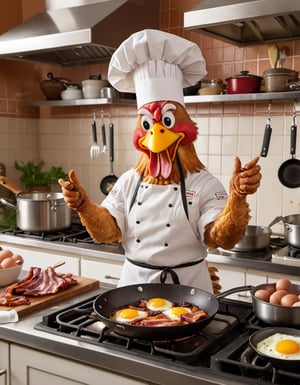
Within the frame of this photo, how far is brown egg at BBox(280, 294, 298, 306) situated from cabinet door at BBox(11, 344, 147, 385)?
0.37 metres

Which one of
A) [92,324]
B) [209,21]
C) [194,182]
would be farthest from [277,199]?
[92,324]

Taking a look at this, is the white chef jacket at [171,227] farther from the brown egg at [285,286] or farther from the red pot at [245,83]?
the red pot at [245,83]

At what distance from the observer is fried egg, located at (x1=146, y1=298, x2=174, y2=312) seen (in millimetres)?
1212

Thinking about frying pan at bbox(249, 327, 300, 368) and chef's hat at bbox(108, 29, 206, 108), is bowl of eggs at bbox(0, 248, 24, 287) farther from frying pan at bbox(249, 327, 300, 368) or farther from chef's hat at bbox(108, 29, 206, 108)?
frying pan at bbox(249, 327, 300, 368)

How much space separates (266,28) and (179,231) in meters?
1.26

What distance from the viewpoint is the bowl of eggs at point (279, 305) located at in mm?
1154

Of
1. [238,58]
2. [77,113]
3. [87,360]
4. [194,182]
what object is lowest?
[87,360]

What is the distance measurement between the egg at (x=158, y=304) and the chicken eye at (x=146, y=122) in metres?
0.53

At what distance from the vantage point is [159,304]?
1224 millimetres

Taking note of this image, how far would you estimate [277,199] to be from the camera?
2467 mm

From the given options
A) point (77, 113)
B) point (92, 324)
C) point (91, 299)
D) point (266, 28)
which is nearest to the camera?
point (92, 324)

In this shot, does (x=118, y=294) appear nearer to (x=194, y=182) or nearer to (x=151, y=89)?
(x=194, y=182)

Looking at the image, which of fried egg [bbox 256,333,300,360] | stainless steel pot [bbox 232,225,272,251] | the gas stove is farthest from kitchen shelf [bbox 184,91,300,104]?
fried egg [bbox 256,333,300,360]

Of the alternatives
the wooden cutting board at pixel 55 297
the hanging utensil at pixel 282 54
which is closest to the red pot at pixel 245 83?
the hanging utensil at pixel 282 54
